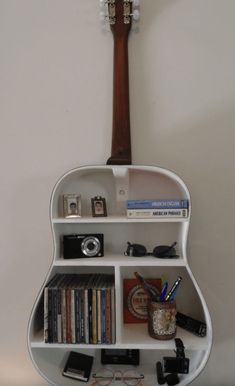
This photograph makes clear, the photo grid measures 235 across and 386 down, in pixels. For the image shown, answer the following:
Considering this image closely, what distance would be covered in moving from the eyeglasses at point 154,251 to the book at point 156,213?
118 millimetres

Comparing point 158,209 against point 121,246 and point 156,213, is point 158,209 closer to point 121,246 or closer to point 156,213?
point 156,213

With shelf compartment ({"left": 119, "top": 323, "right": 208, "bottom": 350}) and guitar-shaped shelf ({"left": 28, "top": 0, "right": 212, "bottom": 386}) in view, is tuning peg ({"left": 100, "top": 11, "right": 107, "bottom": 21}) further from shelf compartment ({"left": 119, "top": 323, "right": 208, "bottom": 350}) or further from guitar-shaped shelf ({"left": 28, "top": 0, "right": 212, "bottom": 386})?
shelf compartment ({"left": 119, "top": 323, "right": 208, "bottom": 350})

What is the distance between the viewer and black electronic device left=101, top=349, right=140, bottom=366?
105 cm

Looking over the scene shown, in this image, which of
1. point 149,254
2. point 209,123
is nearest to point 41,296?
point 149,254

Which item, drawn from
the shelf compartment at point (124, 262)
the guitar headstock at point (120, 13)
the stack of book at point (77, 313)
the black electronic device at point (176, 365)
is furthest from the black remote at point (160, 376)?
the guitar headstock at point (120, 13)

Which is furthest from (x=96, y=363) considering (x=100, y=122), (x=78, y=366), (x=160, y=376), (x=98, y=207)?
(x=100, y=122)

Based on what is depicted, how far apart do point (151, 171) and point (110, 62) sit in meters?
0.46

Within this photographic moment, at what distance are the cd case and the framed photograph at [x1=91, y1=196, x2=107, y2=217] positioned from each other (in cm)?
52

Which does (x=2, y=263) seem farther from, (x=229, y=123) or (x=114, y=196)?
(x=229, y=123)

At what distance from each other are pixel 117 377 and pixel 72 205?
607 mm

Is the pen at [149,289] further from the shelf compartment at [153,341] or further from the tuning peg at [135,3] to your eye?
the tuning peg at [135,3]

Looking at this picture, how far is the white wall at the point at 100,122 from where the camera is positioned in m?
1.09

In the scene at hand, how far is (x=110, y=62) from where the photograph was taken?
114 centimetres

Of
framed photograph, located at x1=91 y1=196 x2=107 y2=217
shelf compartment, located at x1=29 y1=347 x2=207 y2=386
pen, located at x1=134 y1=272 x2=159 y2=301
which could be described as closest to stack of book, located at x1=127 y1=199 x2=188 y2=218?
framed photograph, located at x1=91 y1=196 x2=107 y2=217
